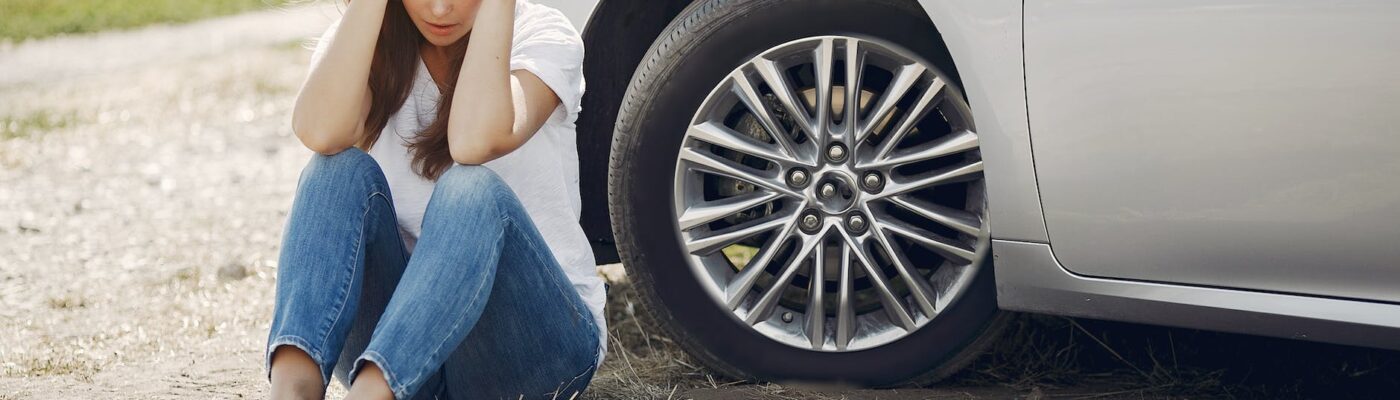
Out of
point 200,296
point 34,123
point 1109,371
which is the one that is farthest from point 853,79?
point 34,123

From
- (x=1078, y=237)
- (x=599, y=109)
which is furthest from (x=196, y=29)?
(x=1078, y=237)

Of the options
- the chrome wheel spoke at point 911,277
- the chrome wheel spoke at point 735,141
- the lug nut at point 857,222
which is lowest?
the chrome wheel spoke at point 911,277

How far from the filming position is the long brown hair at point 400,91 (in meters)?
2.77

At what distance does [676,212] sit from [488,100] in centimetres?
56

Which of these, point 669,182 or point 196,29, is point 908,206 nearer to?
point 669,182

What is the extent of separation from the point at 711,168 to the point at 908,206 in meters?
0.41

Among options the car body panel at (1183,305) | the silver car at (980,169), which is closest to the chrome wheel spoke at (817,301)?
the silver car at (980,169)

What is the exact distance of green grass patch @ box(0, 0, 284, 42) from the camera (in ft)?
46.9

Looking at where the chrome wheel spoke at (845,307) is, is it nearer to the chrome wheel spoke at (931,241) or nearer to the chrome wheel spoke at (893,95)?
the chrome wheel spoke at (931,241)

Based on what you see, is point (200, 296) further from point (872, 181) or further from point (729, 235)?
point (872, 181)

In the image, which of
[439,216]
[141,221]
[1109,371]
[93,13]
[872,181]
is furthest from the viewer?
[93,13]

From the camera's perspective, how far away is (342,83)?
268 centimetres

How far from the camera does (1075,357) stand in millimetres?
3312

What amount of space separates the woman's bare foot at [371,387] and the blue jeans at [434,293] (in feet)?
0.05
